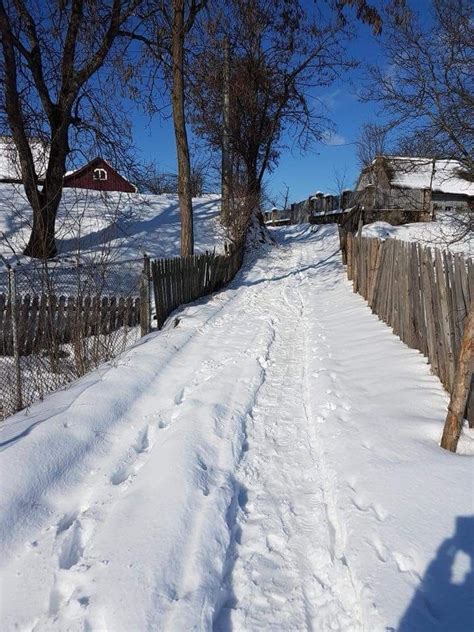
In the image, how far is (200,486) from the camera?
2.82 metres

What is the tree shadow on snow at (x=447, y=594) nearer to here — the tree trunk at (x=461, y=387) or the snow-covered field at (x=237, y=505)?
the snow-covered field at (x=237, y=505)

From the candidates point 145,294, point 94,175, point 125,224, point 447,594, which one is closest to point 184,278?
point 145,294

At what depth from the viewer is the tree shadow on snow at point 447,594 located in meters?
1.84

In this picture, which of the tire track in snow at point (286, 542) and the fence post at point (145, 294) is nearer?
the tire track in snow at point (286, 542)

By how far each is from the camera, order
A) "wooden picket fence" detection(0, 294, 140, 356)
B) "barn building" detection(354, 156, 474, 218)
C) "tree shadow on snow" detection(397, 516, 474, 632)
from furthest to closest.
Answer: "barn building" detection(354, 156, 474, 218) < "wooden picket fence" detection(0, 294, 140, 356) < "tree shadow on snow" detection(397, 516, 474, 632)

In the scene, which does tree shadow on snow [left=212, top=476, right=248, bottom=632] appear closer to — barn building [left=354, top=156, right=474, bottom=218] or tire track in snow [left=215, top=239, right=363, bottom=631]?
tire track in snow [left=215, top=239, right=363, bottom=631]

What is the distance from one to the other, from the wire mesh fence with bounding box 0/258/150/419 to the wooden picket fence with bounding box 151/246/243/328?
1.89 feet

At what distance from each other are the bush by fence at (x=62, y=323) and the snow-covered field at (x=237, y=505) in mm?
1024

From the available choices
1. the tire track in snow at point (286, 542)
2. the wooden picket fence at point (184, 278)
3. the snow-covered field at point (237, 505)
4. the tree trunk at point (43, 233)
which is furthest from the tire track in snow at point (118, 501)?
the wooden picket fence at point (184, 278)

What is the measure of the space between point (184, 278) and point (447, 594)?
26.0ft

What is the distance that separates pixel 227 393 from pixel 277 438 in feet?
3.29

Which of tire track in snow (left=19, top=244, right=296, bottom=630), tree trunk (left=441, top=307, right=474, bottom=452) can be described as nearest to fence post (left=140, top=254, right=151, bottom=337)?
tire track in snow (left=19, top=244, right=296, bottom=630)

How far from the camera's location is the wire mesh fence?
520 cm

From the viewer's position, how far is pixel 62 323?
621 centimetres
